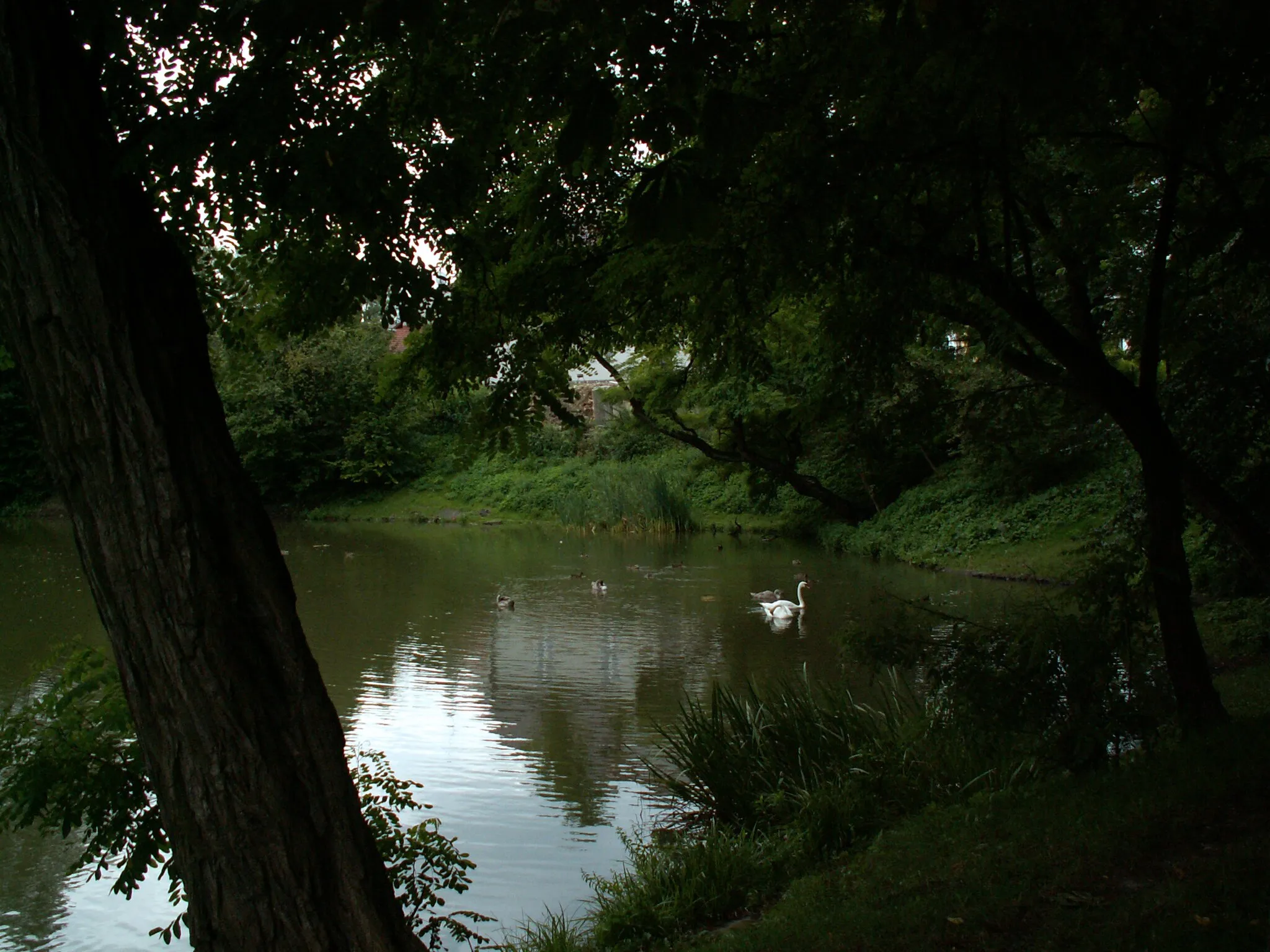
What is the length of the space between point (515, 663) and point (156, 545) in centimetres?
896

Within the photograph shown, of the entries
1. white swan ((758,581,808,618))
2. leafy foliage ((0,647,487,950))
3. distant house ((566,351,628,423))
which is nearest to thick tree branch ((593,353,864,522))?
distant house ((566,351,628,423))

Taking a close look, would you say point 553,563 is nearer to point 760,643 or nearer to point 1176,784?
point 760,643

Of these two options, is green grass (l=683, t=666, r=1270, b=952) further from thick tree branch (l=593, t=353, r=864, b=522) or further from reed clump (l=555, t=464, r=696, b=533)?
reed clump (l=555, t=464, r=696, b=533)

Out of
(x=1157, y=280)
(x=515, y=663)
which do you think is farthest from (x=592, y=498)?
(x=1157, y=280)

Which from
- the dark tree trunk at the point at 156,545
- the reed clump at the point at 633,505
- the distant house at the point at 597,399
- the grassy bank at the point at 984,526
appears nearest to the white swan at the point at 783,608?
the grassy bank at the point at 984,526

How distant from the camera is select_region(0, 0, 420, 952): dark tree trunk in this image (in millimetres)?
2969

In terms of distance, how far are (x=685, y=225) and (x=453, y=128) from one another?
2541mm

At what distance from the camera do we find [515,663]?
11758mm

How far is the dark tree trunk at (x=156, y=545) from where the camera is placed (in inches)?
117

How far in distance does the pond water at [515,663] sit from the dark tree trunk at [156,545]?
8.49 ft

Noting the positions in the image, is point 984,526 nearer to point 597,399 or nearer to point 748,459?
point 748,459

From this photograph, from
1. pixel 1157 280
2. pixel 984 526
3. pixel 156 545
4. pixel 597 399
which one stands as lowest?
pixel 984 526

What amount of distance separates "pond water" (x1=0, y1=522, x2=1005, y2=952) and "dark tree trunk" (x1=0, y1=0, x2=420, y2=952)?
8.49ft

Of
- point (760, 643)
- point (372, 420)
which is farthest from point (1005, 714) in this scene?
point (372, 420)
